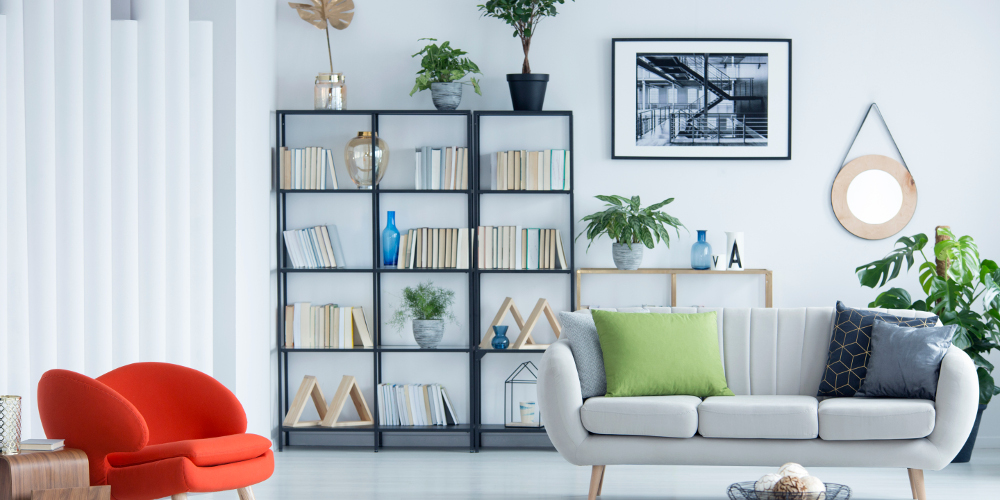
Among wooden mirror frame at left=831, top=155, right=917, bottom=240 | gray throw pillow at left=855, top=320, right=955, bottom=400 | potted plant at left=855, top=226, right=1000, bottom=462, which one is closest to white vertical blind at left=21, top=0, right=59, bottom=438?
gray throw pillow at left=855, top=320, right=955, bottom=400

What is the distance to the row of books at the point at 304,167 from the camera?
436 cm

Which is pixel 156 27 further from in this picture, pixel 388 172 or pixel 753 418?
pixel 753 418

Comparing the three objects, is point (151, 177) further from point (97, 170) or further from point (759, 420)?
point (759, 420)

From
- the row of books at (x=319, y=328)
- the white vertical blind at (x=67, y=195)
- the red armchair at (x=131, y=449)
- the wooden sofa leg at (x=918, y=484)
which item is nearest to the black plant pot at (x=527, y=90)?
the row of books at (x=319, y=328)

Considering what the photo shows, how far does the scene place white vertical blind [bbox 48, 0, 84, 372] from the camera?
127 inches

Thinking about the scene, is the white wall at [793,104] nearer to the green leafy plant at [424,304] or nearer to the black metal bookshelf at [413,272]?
the black metal bookshelf at [413,272]

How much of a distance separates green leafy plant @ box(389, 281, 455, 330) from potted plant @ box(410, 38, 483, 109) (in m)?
1.04

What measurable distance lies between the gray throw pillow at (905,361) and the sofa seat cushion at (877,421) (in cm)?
10

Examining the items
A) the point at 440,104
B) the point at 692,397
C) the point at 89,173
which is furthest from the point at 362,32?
the point at 692,397

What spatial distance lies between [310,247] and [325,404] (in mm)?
898

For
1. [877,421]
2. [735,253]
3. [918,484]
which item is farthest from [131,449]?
[735,253]

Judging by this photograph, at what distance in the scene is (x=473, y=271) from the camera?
171 inches

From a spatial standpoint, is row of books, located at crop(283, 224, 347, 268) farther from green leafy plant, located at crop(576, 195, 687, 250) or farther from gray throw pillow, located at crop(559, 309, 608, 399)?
gray throw pillow, located at crop(559, 309, 608, 399)

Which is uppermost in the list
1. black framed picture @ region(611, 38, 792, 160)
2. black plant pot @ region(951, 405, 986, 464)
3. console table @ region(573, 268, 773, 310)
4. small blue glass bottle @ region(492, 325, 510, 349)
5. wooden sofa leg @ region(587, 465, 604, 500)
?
black framed picture @ region(611, 38, 792, 160)
